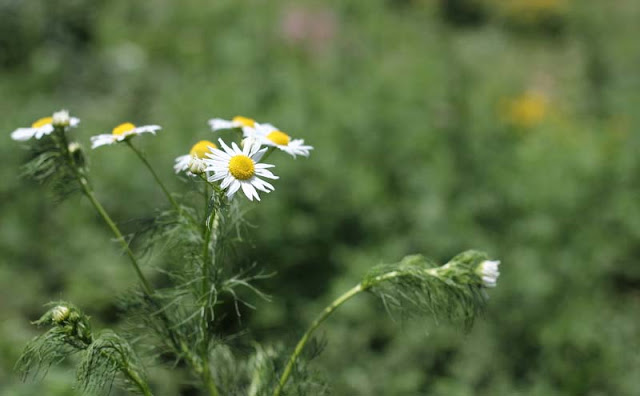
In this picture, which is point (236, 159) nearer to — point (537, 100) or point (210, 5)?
point (537, 100)

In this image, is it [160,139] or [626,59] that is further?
[626,59]

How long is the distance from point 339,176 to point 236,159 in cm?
222

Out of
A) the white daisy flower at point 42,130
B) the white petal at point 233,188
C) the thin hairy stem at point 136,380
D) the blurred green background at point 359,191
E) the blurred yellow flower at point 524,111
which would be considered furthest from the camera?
the blurred yellow flower at point 524,111

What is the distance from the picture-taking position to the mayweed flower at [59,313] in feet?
2.69

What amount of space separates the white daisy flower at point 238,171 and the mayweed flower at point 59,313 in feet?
0.87

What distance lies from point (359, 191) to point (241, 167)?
2250mm

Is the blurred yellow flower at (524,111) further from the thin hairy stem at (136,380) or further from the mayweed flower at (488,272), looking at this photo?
the thin hairy stem at (136,380)

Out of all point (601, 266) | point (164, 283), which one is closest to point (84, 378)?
point (164, 283)

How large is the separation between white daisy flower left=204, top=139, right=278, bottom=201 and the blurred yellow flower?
3908 millimetres

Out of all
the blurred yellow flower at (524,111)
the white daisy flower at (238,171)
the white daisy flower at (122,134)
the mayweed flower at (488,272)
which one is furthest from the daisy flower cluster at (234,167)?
the blurred yellow flower at (524,111)

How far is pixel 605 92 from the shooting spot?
5.37 m

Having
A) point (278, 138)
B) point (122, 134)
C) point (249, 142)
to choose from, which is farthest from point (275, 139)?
point (122, 134)

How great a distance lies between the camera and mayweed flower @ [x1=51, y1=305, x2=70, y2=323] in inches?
32.3

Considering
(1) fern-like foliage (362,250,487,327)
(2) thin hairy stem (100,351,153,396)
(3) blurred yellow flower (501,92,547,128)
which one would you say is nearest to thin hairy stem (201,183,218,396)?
(2) thin hairy stem (100,351,153,396)
